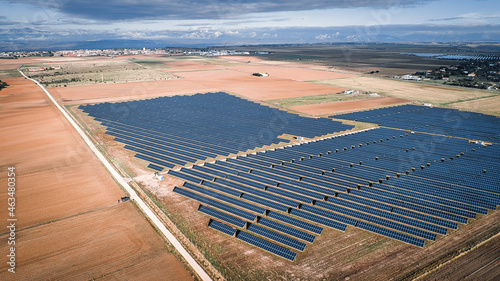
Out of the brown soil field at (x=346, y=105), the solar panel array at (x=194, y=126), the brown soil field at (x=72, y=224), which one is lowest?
the brown soil field at (x=72, y=224)

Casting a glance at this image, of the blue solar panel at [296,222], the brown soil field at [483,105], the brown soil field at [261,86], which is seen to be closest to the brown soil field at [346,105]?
the brown soil field at [483,105]

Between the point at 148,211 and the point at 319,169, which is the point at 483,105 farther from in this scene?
the point at 148,211

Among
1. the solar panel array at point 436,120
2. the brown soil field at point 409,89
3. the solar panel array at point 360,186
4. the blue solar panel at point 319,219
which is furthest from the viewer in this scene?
the brown soil field at point 409,89

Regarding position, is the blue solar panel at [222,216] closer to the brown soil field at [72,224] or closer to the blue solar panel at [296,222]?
the blue solar panel at [296,222]

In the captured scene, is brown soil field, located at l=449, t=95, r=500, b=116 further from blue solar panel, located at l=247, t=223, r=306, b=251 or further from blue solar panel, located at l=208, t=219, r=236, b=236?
blue solar panel, located at l=208, t=219, r=236, b=236

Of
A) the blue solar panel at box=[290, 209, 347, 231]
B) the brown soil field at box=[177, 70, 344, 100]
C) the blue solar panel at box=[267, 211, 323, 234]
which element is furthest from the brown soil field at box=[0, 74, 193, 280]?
the brown soil field at box=[177, 70, 344, 100]

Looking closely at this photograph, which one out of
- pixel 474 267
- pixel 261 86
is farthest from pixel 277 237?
pixel 261 86
